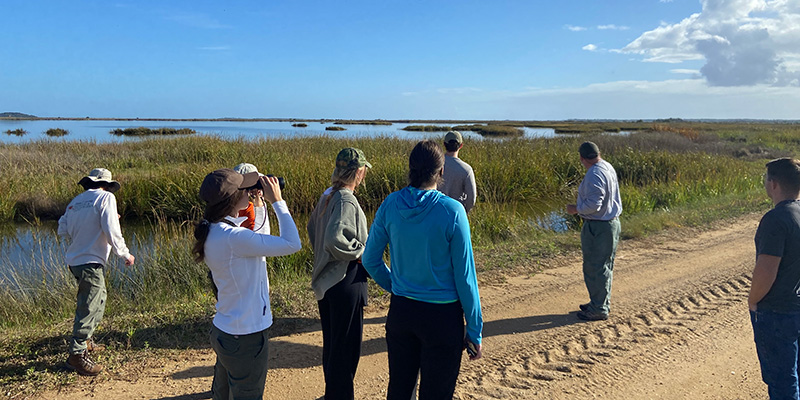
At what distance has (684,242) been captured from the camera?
783 centimetres

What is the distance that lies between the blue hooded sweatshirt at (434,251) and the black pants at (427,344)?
0.05m

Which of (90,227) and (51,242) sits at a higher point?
(90,227)

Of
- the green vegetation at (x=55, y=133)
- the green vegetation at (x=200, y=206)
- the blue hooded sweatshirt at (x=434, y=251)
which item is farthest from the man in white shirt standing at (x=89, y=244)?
the green vegetation at (x=55, y=133)

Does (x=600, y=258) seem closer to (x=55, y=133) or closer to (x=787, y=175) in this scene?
(x=787, y=175)

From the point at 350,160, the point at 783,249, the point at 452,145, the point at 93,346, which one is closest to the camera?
the point at 783,249

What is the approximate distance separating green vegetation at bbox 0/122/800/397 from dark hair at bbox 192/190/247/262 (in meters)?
2.05

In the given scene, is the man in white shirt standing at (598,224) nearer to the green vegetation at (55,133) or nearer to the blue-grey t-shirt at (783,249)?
the blue-grey t-shirt at (783,249)

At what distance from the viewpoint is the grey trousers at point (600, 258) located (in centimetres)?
466

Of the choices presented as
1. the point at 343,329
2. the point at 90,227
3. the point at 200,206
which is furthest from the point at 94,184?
the point at 200,206

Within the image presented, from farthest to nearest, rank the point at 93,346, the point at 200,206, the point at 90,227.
→ the point at 200,206 < the point at 93,346 < the point at 90,227

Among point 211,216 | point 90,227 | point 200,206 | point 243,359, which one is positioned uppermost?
point 211,216

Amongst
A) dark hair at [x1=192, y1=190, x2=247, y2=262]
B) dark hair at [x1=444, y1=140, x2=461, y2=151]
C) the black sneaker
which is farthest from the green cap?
the black sneaker

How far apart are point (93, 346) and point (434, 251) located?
317 cm

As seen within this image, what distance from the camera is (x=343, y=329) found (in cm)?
292
